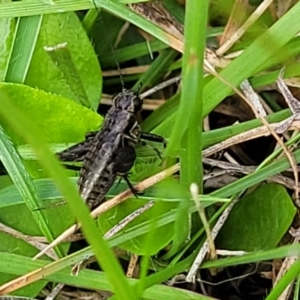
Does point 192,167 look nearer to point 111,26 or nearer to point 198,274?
point 198,274

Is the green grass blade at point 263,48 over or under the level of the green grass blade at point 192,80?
over

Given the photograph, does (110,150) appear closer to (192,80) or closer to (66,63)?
(66,63)

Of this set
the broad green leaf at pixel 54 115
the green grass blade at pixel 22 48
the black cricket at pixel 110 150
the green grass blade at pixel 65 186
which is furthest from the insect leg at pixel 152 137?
the green grass blade at pixel 65 186

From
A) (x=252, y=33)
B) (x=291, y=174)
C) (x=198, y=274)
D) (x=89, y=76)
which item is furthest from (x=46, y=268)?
(x=252, y=33)

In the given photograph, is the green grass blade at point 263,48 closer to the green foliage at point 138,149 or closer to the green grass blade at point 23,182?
the green foliage at point 138,149

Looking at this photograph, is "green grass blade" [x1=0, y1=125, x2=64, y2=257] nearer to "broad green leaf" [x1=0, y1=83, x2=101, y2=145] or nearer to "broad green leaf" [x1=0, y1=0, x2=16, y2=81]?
"broad green leaf" [x1=0, y1=83, x2=101, y2=145]

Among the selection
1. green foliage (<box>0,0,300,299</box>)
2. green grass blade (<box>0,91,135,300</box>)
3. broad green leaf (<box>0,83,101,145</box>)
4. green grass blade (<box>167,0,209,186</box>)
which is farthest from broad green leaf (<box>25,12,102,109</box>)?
green grass blade (<box>0,91,135,300</box>)
